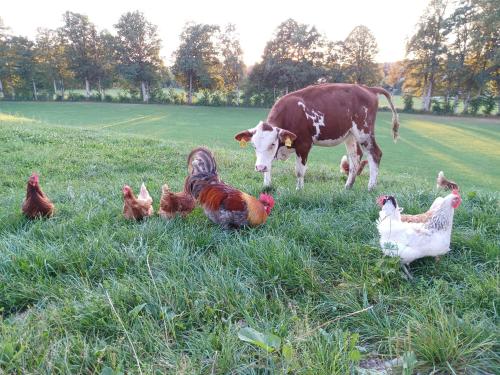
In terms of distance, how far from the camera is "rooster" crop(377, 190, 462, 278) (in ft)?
8.33

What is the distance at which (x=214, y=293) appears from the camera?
2.35 metres

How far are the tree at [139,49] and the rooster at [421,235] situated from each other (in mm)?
50193

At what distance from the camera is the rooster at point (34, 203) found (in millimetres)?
3893

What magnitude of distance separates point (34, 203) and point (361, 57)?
4480cm

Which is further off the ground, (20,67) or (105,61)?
(105,61)

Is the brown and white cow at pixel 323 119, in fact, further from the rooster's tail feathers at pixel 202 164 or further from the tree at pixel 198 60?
the tree at pixel 198 60

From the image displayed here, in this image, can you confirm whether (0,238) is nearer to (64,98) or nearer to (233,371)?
(233,371)

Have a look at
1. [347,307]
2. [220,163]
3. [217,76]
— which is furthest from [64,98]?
[347,307]

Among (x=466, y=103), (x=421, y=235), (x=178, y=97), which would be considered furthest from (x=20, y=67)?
(x=421, y=235)

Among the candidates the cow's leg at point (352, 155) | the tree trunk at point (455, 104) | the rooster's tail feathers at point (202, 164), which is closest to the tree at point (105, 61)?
the tree trunk at point (455, 104)

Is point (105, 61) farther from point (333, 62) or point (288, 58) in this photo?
point (333, 62)

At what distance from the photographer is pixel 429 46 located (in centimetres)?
3812

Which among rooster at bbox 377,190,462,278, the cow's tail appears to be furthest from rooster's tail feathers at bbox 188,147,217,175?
the cow's tail

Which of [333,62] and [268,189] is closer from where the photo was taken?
[268,189]
